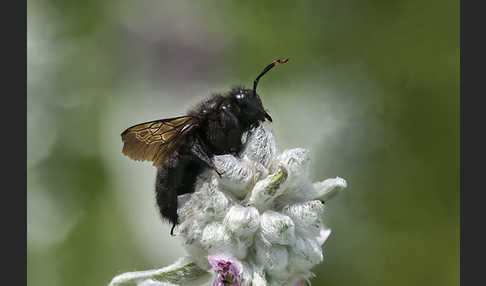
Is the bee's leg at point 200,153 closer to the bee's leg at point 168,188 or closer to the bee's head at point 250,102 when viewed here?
the bee's leg at point 168,188

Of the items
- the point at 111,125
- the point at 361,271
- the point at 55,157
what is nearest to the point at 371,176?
the point at 361,271

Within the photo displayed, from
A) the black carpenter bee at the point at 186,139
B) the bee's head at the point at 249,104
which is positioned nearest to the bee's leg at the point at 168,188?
the black carpenter bee at the point at 186,139

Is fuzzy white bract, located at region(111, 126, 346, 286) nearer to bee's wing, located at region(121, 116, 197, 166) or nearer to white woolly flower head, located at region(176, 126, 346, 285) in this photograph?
white woolly flower head, located at region(176, 126, 346, 285)

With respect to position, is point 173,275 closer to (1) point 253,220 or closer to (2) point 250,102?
(1) point 253,220

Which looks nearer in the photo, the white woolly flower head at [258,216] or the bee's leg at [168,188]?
the white woolly flower head at [258,216]

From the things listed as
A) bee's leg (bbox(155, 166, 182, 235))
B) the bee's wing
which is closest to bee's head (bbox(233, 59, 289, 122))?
the bee's wing

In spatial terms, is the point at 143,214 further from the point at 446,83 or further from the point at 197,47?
the point at 446,83

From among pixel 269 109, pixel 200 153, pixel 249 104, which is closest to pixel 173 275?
pixel 200 153
